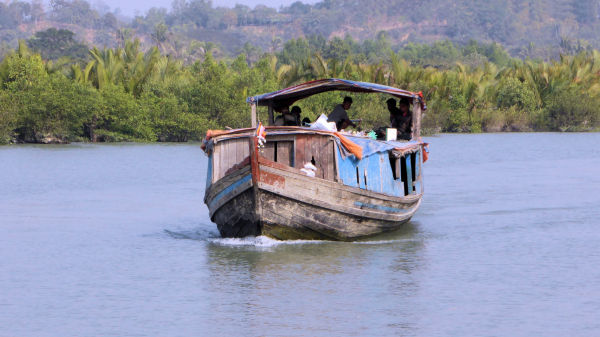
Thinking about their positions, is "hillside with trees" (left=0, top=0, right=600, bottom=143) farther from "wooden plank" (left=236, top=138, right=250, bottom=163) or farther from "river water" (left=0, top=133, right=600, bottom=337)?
"wooden plank" (left=236, top=138, right=250, bottom=163)

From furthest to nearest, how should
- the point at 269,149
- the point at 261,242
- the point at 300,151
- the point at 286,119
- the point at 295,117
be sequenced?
the point at 295,117
the point at 286,119
the point at 261,242
the point at 269,149
the point at 300,151

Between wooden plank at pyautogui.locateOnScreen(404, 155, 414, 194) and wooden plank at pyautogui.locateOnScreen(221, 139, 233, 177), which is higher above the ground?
wooden plank at pyautogui.locateOnScreen(221, 139, 233, 177)

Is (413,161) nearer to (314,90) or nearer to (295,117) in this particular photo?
(314,90)

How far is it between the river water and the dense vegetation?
16290 mm

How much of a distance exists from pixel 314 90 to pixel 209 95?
2603cm

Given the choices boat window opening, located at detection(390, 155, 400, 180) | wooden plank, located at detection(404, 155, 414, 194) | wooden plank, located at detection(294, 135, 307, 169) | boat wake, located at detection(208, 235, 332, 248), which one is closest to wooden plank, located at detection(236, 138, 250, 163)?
wooden plank, located at detection(294, 135, 307, 169)

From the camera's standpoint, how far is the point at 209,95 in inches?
1674

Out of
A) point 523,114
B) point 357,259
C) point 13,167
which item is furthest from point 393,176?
point 523,114

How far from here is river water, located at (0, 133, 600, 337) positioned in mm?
10469

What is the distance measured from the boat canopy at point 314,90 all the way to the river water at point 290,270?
8.78 feet

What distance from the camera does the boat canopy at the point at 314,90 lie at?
1558 cm

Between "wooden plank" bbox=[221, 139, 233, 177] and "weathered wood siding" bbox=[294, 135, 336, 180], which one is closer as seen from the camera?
"weathered wood siding" bbox=[294, 135, 336, 180]

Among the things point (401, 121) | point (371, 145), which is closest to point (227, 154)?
point (371, 145)

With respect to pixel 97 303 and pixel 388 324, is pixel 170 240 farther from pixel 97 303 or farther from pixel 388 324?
pixel 388 324
